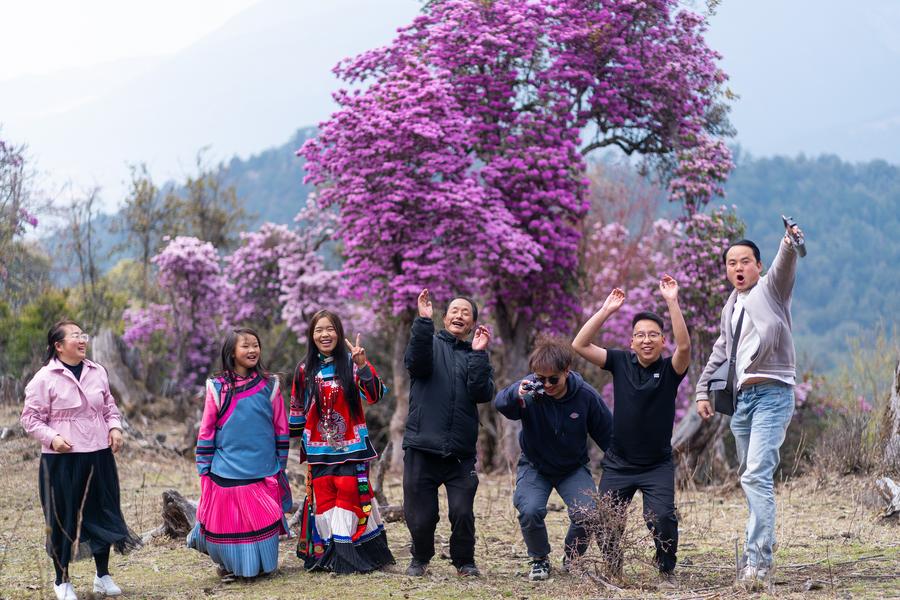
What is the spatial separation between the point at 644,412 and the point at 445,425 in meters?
1.08

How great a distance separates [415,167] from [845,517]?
664 cm

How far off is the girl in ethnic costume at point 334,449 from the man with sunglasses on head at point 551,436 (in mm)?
926

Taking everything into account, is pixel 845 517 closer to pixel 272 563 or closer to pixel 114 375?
pixel 272 563

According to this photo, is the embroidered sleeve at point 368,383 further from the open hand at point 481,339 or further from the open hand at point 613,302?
the open hand at point 613,302

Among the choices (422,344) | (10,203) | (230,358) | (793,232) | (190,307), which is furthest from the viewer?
(190,307)

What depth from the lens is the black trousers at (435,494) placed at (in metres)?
5.57

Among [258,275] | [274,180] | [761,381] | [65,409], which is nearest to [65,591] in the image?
[65,409]

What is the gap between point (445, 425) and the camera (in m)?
5.52

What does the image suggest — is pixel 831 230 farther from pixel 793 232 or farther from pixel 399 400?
pixel 793 232

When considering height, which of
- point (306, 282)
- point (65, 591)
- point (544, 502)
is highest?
point (306, 282)

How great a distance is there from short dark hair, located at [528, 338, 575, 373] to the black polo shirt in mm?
302

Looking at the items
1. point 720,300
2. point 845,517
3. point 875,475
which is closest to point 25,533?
point 845,517

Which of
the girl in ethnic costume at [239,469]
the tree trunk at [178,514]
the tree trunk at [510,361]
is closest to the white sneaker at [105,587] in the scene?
the girl in ethnic costume at [239,469]

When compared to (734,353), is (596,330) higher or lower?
higher
